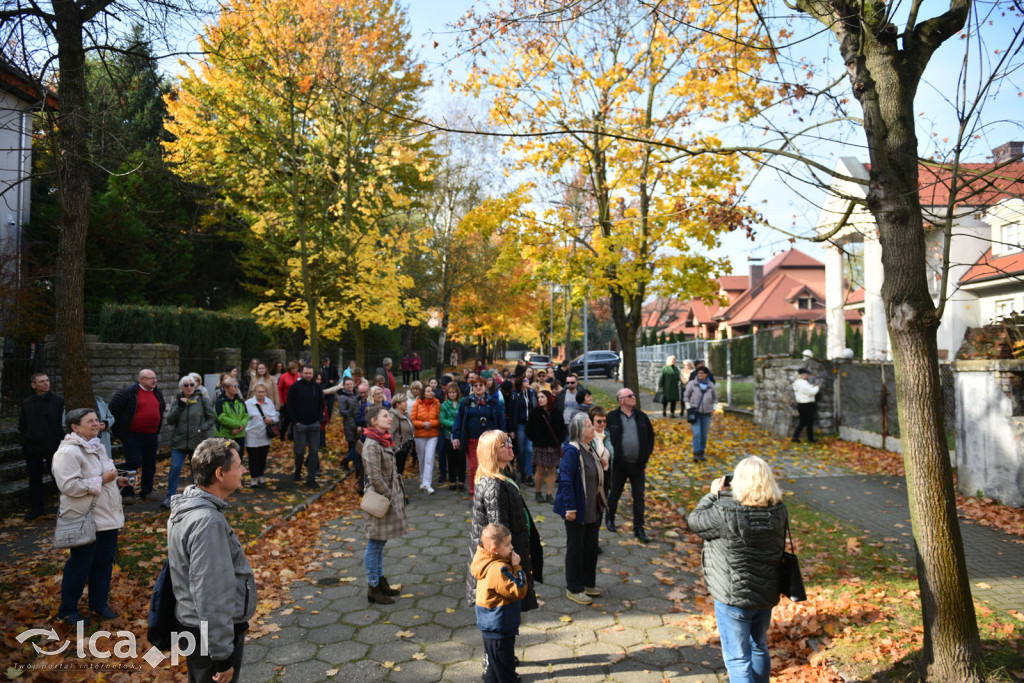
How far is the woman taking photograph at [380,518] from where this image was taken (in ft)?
19.7

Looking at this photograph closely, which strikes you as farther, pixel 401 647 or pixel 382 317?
pixel 382 317

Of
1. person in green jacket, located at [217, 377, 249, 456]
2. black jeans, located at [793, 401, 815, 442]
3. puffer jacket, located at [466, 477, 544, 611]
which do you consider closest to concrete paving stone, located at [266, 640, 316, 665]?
puffer jacket, located at [466, 477, 544, 611]

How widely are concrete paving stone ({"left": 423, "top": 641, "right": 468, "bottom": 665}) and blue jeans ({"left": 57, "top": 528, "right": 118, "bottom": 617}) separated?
9.07 feet

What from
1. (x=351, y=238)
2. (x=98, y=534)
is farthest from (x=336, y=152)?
(x=98, y=534)

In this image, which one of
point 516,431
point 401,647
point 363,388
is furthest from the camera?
point 363,388

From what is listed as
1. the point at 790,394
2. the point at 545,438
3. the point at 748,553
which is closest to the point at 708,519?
the point at 748,553

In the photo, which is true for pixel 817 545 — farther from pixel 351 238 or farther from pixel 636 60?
pixel 351 238

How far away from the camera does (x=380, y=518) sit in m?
5.98

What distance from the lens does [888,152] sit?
4.59 metres

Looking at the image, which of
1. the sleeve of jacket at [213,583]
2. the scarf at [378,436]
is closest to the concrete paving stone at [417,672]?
the sleeve of jacket at [213,583]

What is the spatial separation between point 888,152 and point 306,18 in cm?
1344

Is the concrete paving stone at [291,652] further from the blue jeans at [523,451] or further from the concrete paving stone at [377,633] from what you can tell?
the blue jeans at [523,451]

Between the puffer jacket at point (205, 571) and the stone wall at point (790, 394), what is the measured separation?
13576 millimetres

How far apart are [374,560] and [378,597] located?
346mm
